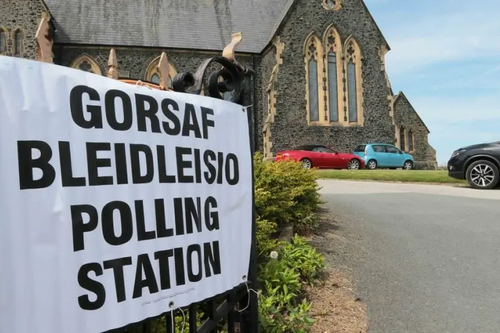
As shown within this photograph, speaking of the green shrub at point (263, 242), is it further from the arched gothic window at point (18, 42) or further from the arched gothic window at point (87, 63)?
the arched gothic window at point (18, 42)

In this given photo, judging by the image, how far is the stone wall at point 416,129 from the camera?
1036 inches

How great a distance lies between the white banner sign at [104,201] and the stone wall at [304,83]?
72.0 ft

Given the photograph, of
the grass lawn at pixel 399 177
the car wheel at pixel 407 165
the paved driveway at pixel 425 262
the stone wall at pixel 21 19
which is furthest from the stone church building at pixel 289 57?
the paved driveway at pixel 425 262

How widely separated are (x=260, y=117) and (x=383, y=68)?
8532mm

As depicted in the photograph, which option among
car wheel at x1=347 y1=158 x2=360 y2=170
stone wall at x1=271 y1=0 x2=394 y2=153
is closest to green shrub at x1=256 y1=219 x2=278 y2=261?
car wheel at x1=347 y1=158 x2=360 y2=170

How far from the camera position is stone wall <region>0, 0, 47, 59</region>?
Answer: 856 inches

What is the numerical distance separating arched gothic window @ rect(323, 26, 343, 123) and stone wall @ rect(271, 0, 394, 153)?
0.51m

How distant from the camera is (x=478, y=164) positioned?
37.6ft

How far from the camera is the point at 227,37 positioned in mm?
A: 26109

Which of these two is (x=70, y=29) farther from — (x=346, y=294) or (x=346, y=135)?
(x=346, y=294)

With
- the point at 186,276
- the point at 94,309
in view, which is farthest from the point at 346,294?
the point at 94,309

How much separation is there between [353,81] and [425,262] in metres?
22.4

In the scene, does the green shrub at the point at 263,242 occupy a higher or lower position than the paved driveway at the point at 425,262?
higher

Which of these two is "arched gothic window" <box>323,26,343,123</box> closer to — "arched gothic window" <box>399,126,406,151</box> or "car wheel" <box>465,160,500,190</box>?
"arched gothic window" <box>399,126,406,151</box>
